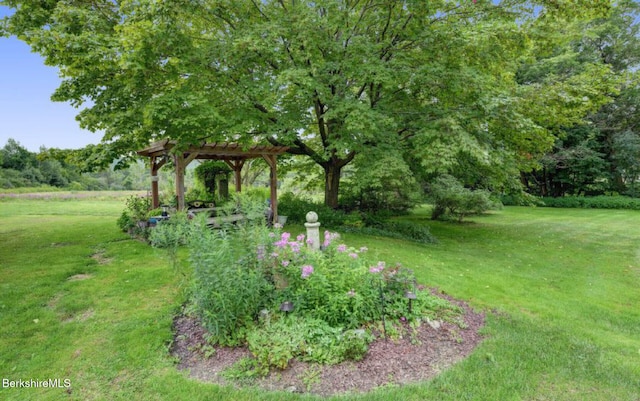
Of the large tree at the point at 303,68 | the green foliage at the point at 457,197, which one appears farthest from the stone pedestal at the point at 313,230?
the green foliage at the point at 457,197

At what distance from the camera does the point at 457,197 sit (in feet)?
38.8

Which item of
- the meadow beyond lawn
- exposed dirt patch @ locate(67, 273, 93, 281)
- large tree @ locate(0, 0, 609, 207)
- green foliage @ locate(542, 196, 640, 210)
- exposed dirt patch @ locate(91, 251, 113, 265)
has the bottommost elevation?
the meadow beyond lawn

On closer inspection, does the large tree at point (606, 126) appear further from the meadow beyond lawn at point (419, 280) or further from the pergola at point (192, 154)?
the pergola at point (192, 154)

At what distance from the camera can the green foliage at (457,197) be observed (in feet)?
38.1

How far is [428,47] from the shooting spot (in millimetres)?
7949

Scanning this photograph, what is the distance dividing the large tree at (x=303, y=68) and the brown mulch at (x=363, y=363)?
13.9 feet

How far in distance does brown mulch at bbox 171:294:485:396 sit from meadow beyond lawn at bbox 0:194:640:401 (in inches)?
4.3

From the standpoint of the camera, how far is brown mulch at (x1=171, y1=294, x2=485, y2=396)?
267 centimetres

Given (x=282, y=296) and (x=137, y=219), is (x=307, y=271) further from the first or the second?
(x=137, y=219)

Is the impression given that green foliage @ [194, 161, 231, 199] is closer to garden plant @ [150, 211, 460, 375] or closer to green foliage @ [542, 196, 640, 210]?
garden plant @ [150, 211, 460, 375]

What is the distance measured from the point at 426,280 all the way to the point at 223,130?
5.31 m

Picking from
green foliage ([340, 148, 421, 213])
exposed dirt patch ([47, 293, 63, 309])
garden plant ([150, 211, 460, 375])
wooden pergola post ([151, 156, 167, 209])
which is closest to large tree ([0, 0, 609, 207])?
green foliage ([340, 148, 421, 213])

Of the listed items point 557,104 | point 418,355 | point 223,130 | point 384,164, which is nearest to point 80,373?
point 418,355

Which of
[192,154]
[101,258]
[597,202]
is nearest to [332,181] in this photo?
[192,154]
